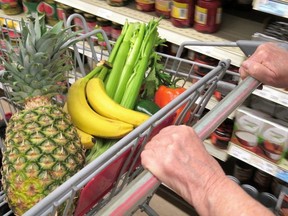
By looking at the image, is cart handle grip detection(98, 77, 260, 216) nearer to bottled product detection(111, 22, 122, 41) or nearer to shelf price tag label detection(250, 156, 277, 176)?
shelf price tag label detection(250, 156, 277, 176)

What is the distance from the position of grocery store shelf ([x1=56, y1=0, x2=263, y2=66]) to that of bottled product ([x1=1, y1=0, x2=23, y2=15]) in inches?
21.3

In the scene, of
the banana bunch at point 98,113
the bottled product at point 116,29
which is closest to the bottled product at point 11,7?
the bottled product at point 116,29

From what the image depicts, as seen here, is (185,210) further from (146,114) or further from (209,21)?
(146,114)

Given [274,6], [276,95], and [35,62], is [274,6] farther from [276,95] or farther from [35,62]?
[35,62]

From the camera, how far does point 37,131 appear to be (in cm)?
77

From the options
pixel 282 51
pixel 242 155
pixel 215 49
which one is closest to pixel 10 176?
pixel 282 51

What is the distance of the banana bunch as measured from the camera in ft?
2.85

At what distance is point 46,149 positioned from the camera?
750mm

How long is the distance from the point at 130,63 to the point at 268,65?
0.37m

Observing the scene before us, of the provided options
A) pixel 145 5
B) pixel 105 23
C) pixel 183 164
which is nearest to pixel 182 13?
pixel 145 5

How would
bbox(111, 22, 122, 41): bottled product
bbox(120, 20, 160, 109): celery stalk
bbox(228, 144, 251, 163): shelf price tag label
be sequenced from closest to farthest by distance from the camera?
bbox(120, 20, 160, 109): celery stalk, bbox(228, 144, 251, 163): shelf price tag label, bbox(111, 22, 122, 41): bottled product

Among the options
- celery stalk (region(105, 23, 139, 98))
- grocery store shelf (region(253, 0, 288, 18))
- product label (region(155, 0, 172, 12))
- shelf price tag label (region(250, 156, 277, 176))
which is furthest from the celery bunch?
shelf price tag label (region(250, 156, 277, 176))

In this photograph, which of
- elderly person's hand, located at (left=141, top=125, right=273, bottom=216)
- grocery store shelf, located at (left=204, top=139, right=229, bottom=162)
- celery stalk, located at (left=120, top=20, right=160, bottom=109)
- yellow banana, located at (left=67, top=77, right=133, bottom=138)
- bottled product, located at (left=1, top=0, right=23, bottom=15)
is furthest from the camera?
bottled product, located at (left=1, top=0, right=23, bottom=15)

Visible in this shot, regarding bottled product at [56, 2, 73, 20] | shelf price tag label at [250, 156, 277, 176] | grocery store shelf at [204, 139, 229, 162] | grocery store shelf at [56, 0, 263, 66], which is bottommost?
grocery store shelf at [204, 139, 229, 162]
